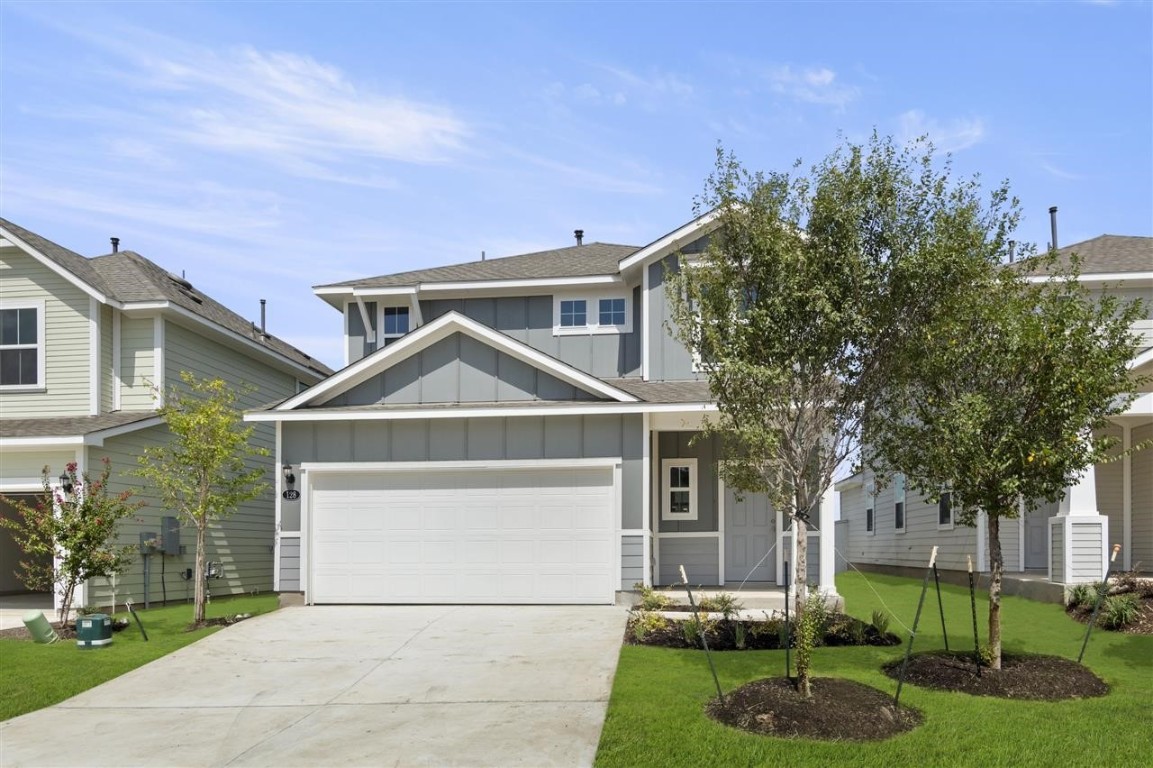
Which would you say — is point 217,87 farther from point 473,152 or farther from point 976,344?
point 976,344

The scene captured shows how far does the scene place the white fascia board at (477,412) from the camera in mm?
14438

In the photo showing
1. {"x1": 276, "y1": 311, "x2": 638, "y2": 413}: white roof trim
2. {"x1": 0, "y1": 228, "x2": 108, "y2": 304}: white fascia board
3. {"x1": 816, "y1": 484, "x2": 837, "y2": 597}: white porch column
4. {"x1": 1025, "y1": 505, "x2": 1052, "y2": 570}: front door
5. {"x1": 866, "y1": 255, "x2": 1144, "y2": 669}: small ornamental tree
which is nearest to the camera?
{"x1": 866, "y1": 255, "x2": 1144, "y2": 669}: small ornamental tree

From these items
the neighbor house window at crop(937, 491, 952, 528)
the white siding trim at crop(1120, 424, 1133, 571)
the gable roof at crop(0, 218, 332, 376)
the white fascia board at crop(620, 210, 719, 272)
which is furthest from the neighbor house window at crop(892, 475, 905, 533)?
the gable roof at crop(0, 218, 332, 376)

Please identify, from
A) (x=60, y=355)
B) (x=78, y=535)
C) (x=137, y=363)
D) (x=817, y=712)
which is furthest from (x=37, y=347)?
(x=817, y=712)

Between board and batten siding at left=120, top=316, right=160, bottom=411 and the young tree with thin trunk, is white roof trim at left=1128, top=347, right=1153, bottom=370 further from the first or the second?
board and batten siding at left=120, top=316, right=160, bottom=411

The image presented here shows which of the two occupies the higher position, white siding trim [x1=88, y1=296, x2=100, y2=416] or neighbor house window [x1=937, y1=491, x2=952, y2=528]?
white siding trim [x1=88, y1=296, x2=100, y2=416]

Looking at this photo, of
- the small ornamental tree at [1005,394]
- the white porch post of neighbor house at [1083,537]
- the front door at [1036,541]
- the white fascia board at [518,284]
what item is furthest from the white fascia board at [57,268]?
the front door at [1036,541]

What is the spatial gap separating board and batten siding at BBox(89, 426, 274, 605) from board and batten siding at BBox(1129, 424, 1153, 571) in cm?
1676

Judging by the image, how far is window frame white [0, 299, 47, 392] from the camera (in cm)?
1756

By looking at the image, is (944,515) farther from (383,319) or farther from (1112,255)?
(383,319)

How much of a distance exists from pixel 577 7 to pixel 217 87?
5.78 m

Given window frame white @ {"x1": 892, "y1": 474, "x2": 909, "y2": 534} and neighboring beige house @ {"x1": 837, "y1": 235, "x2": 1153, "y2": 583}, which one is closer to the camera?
neighboring beige house @ {"x1": 837, "y1": 235, "x2": 1153, "y2": 583}

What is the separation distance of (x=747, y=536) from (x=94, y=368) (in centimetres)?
1181

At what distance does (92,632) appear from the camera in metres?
12.6
